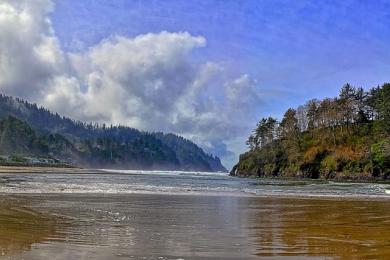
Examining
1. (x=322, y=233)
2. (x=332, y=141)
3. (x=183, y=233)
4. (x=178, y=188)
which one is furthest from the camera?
(x=332, y=141)

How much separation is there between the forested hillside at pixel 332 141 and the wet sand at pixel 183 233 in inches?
2940

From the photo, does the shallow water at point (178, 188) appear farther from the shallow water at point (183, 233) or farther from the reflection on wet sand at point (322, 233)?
the reflection on wet sand at point (322, 233)

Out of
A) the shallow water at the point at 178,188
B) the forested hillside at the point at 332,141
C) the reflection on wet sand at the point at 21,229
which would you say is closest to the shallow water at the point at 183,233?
the reflection on wet sand at the point at 21,229

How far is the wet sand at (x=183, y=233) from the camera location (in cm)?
1146

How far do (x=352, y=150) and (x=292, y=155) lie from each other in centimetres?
2030

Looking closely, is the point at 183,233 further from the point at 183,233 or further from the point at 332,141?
the point at 332,141

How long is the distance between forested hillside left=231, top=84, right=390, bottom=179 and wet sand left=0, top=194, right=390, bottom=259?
74683mm

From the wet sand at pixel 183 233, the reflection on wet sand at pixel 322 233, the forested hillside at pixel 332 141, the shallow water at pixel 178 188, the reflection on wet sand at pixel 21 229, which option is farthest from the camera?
the forested hillside at pixel 332 141

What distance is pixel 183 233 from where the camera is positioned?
1520 centimetres

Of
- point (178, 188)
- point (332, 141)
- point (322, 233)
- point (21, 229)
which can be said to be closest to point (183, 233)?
point (322, 233)

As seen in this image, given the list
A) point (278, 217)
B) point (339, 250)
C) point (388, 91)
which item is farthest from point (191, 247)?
point (388, 91)

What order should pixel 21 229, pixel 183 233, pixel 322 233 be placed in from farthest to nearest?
1. pixel 322 233
2. pixel 183 233
3. pixel 21 229

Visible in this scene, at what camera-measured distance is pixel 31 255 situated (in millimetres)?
10547

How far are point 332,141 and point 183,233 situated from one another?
117674 mm
